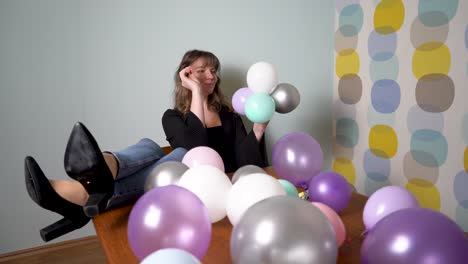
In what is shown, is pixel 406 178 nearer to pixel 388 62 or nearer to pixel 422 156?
pixel 422 156

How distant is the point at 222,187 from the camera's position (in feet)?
3.16

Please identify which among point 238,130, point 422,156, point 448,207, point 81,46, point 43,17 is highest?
point 43,17

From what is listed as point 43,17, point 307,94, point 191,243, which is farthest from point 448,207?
point 43,17

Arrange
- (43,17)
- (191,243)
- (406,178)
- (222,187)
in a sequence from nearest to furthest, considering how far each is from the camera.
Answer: (191,243) → (222,187) → (43,17) → (406,178)

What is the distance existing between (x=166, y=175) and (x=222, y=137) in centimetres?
85

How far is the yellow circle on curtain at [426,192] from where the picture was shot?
1.84m

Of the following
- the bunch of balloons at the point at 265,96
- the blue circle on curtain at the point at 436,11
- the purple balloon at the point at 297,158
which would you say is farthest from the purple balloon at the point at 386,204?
the blue circle on curtain at the point at 436,11

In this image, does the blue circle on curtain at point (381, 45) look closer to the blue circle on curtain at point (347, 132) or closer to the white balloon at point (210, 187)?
the blue circle on curtain at point (347, 132)

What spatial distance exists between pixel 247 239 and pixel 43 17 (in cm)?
166

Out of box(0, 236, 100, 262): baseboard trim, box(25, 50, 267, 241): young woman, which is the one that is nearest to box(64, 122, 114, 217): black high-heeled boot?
box(25, 50, 267, 241): young woman

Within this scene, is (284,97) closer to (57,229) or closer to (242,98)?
(242,98)

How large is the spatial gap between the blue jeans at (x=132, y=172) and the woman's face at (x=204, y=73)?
638 mm

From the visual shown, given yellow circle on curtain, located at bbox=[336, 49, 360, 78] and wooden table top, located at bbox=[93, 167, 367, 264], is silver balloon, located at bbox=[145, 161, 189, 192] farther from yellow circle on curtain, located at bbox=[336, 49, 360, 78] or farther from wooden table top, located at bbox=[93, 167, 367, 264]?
yellow circle on curtain, located at bbox=[336, 49, 360, 78]

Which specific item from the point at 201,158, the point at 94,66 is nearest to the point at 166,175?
the point at 201,158
